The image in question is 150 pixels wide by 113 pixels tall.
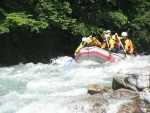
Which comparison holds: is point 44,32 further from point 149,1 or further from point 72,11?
point 149,1

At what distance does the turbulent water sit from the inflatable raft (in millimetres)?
223

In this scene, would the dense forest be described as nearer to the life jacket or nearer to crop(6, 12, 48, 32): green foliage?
crop(6, 12, 48, 32): green foliage

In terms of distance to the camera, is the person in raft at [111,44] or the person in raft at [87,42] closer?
the person in raft at [87,42]

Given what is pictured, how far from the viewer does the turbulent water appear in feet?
28.9

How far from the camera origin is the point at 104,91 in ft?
30.9

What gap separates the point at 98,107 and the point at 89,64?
22.0 ft

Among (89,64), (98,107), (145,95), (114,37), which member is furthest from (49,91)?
(114,37)

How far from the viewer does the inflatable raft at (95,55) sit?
14891 millimetres

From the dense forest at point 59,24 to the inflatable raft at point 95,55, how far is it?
1.86 m

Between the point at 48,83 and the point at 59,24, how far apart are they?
5.52 metres

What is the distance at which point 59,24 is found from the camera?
16406 millimetres

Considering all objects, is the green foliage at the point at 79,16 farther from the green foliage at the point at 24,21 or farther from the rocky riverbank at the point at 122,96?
the rocky riverbank at the point at 122,96

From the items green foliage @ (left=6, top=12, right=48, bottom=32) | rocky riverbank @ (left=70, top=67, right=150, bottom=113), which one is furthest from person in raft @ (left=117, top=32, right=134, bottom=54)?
rocky riverbank @ (left=70, top=67, right=150, bottom=113)

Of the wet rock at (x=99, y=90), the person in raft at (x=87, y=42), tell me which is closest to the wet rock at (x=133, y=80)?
the wet rock at (x=99, y=90)
